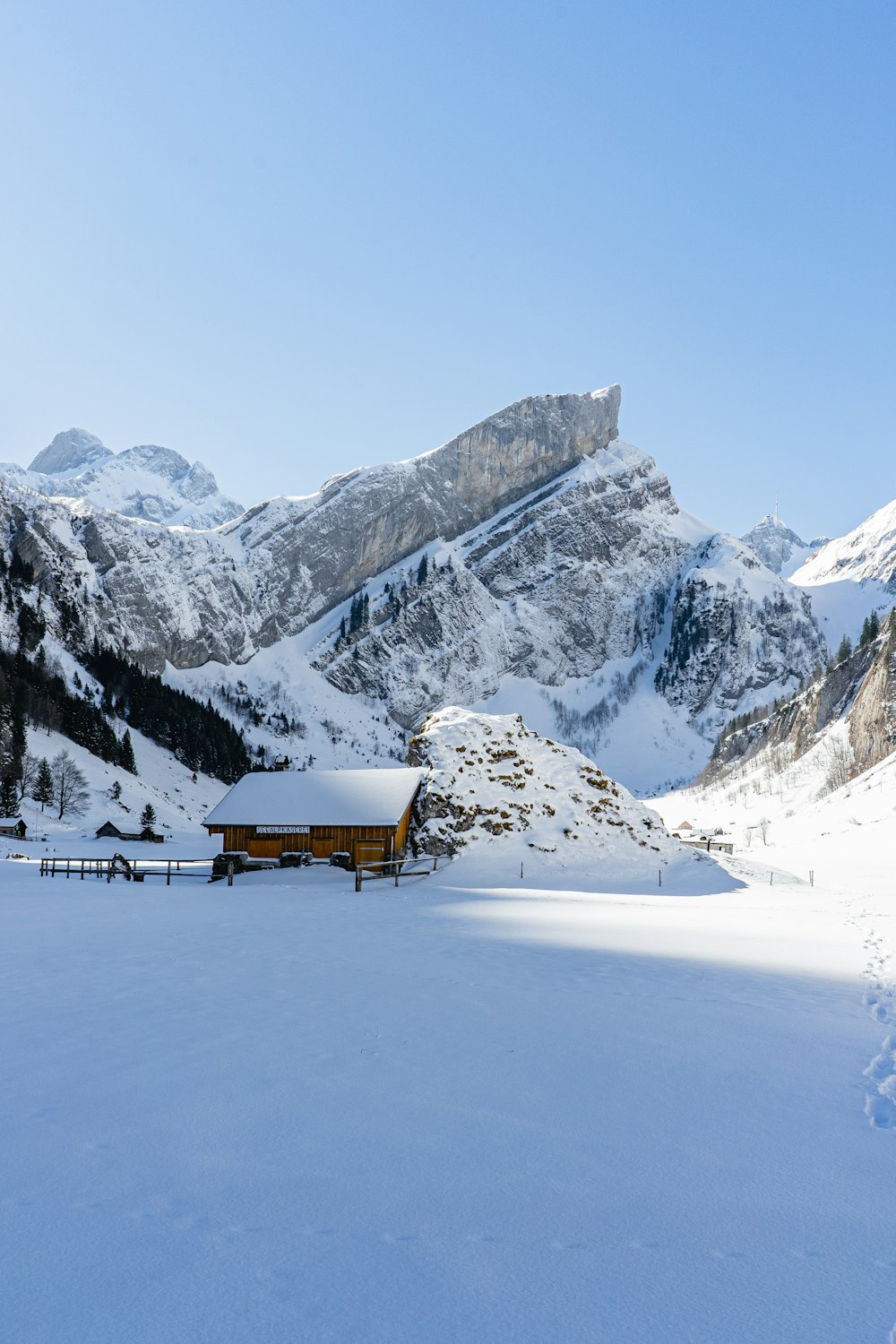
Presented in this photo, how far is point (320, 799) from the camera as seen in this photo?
127 feet

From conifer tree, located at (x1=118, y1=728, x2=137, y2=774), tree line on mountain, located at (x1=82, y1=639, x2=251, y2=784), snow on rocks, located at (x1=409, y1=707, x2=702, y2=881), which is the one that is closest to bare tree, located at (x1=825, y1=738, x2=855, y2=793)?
snow on rocks, located at (x1=409, y1=707, x2=702, y2=881)

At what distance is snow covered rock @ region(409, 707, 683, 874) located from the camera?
3725 centimetres

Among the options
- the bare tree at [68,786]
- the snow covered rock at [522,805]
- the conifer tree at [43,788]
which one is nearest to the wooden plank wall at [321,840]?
the snow covered rock at [522,805]

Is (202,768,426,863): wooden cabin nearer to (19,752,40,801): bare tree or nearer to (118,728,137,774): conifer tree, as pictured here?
(19,752,40,801): bare tree

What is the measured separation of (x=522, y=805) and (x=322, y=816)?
1005cm

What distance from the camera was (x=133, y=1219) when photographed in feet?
15.5

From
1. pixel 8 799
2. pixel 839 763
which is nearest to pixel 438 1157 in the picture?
pixel 8 799

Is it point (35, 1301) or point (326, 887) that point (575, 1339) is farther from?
point (326, 887)

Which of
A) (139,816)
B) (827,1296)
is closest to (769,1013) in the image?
(827,1296)

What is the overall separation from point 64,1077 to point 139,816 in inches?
3155

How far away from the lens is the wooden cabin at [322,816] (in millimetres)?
36750

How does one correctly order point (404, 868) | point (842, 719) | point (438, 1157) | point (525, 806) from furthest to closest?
1. point (842, 719)
2. point (525, 806)
3. point (404, 868)
4. point (438, 1157)

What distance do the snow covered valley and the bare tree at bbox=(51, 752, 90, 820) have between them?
232 ft

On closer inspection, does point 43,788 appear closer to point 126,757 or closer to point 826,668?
point 126,757
